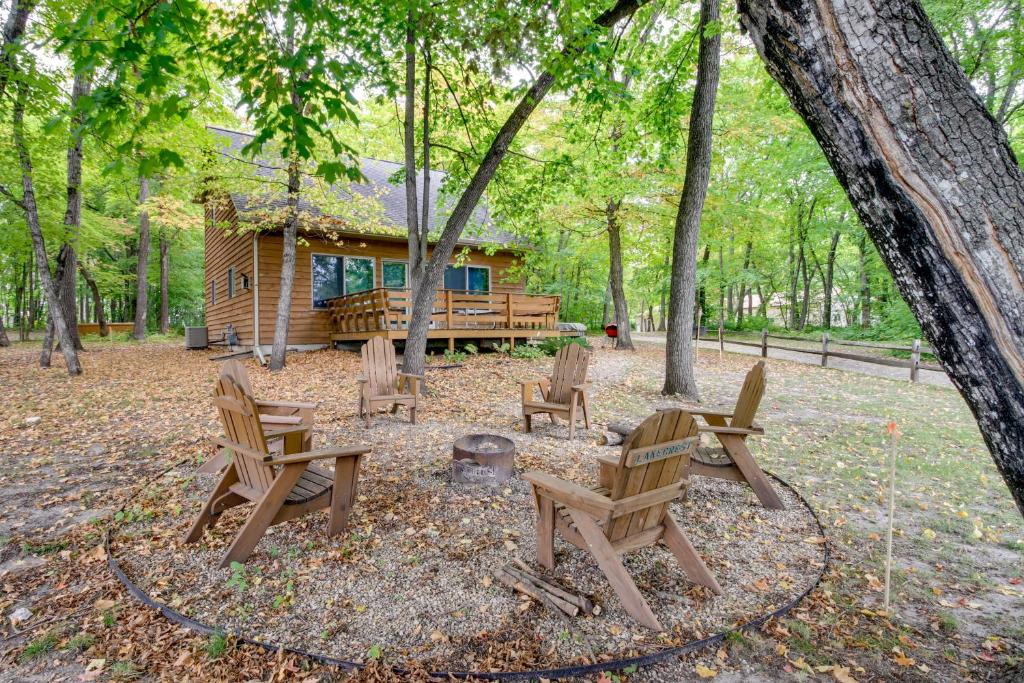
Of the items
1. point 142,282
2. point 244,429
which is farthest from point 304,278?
point 244,429

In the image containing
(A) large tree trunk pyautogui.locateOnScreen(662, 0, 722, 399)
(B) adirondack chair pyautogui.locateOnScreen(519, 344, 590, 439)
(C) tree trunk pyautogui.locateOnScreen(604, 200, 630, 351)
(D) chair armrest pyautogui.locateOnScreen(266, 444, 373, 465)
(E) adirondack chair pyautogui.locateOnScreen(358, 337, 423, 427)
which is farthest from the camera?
(C) tree trunk pyautogui.locateOnScreen(604, 200, 630, 351)

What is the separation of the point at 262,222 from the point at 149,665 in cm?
957

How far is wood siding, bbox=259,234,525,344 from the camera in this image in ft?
39.2

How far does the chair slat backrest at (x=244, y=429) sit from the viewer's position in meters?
2.55

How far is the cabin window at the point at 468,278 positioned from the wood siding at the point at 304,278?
1.44m

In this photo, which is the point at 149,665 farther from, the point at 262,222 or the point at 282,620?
the point at 262,222

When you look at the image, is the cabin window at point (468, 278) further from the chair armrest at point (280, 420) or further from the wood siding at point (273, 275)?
the chair armrest at point (280, 420)

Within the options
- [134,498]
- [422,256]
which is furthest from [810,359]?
[134,498]

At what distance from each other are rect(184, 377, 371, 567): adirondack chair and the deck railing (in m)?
7.28

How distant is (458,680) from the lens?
1896 millimetres

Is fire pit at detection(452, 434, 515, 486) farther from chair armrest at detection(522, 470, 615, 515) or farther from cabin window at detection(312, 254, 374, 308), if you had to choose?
cabin window at detection(312, 254, 374, 308)

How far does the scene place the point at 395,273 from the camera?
13391 millimetres

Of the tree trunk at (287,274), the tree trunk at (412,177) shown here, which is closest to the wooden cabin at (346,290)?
the tree trunk at (287,274)

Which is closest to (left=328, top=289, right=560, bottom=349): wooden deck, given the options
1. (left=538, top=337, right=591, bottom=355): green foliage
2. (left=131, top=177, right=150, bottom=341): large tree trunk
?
(left=538, top=337, right=591, bottom=355): green foliage
